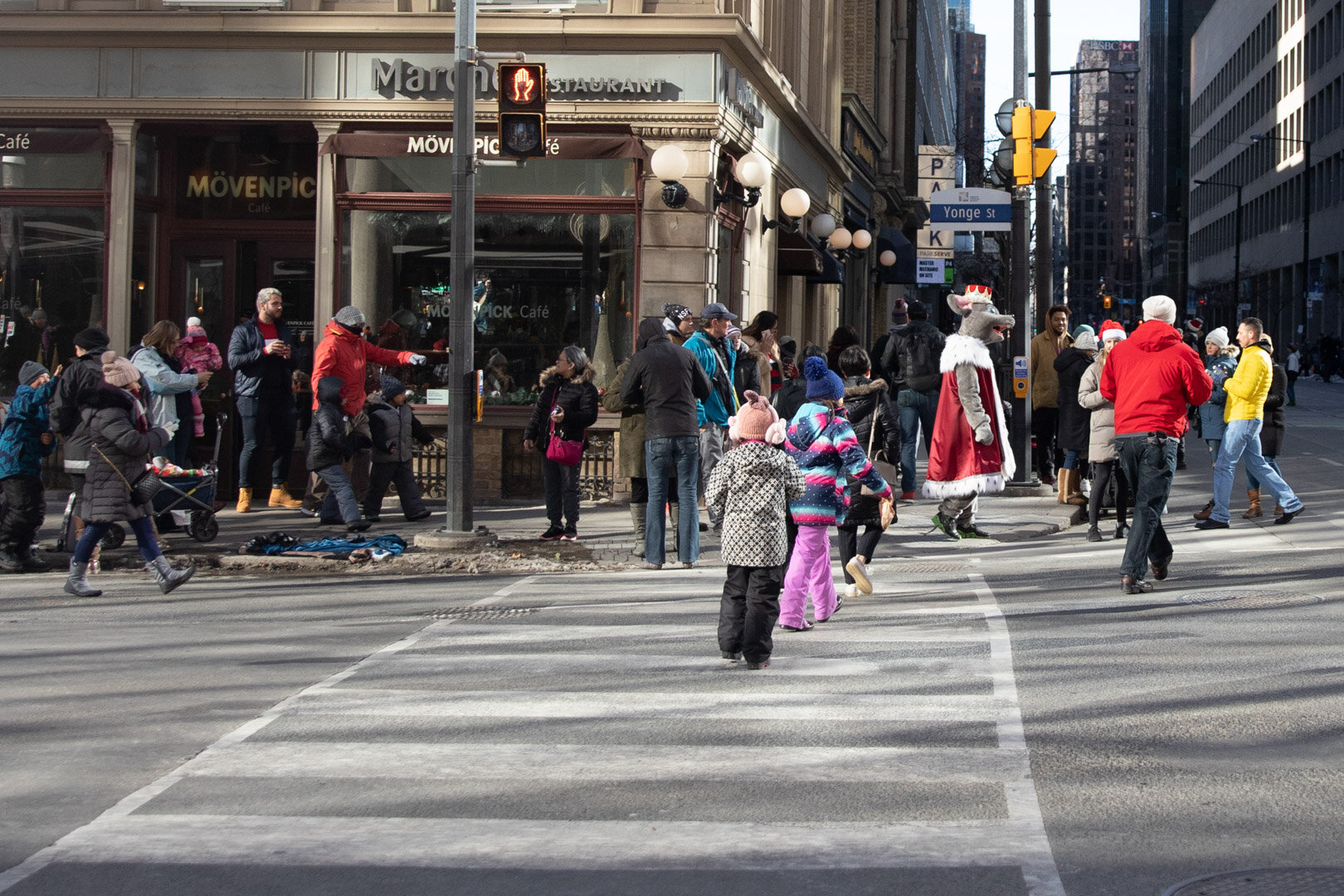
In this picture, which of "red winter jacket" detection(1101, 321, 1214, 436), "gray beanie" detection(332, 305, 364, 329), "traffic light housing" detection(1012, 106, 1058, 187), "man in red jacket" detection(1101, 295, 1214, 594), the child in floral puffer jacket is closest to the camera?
"man in red jacket" detection(1101, 295, 1214, 594)

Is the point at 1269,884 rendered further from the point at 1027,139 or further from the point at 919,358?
the point at 1027,139

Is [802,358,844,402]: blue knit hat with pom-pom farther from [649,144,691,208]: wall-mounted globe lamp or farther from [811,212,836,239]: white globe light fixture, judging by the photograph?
[811,212,836,239]: white globe light fixture

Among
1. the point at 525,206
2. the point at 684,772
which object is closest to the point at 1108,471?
the point at 525,206

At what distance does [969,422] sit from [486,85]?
7393 millimetres

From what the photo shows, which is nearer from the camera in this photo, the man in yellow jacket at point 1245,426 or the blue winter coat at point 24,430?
the blue winter coat at point 24,430

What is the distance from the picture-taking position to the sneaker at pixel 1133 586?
1091 cm

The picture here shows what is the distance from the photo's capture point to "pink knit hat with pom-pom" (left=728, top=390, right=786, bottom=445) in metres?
8.71

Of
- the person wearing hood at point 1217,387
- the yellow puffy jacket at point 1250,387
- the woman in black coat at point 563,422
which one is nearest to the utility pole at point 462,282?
the woman in black coat at point 563,422

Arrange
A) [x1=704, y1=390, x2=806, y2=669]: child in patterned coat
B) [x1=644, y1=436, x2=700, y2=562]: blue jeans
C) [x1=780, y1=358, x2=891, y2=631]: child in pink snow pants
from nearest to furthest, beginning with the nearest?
[x1=704, y1=390, x2=806, y2=669]: child in patterned coat
[x1=780, y1=358, x2=891, y2=631]: child in pink snow pants
[x1=644, y1=436, x2=700, y2=562]: blue jeans

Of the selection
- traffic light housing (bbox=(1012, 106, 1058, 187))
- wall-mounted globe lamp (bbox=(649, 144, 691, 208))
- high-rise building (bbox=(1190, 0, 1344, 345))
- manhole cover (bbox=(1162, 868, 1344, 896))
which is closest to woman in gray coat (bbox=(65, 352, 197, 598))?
wall-mounted globe lamp (bbox=(649, 144, 691, 208))

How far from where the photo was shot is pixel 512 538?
14414 millimetres

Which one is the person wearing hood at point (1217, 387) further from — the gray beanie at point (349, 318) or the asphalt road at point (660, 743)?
the gray beanie at point (349, 318)

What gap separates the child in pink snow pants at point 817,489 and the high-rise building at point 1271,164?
223 ft

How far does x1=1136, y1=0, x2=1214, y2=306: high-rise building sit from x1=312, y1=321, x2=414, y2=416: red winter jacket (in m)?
133
